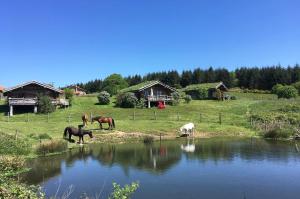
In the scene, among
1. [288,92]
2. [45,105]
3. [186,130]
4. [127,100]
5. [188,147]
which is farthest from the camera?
[288,92]

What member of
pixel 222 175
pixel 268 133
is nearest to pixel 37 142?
pixel 222 175

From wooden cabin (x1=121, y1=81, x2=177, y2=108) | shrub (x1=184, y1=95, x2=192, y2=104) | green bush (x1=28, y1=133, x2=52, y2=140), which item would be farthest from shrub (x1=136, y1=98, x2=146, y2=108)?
green bush (x1=28, y1=133, x2=52, y2=140)

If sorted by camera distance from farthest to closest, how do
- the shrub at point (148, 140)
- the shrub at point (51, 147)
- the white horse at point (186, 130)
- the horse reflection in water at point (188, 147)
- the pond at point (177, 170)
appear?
the white horse at point (186, 130) → the shrub at point (148, 140) → the horse reflection in water at point (188, 147) → the shrub at point (51, 147) → the pond at point (177, 170)

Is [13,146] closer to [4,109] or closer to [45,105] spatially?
[45,105]

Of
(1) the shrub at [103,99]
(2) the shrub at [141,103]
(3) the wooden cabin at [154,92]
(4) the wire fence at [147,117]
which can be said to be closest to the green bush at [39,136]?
(4) the wire fence at [147,117]

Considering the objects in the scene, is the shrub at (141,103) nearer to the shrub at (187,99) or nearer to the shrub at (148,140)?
the shrub at (187,99)

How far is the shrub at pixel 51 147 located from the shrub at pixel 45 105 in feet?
104

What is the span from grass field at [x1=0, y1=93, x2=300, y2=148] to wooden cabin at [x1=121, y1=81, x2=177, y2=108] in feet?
12.2

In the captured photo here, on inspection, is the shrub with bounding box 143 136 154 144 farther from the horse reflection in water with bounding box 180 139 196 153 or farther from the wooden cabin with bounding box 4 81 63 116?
the wooden cabin with bounding box 4 81 63 116

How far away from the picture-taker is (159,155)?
3212 cm

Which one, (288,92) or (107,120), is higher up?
(288,92)

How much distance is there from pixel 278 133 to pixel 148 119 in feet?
57.8

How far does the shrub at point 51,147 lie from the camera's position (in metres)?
31.0

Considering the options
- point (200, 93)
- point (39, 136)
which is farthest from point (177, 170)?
point (200, 93)
